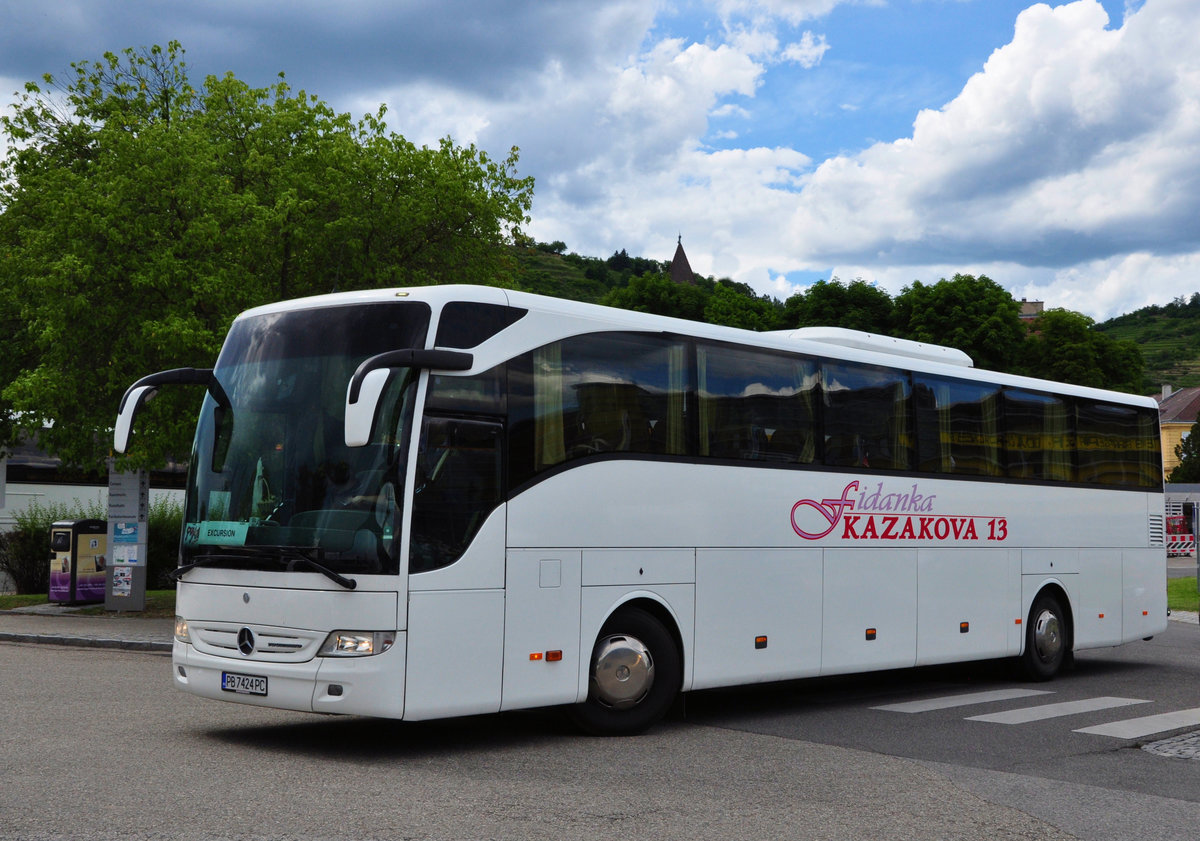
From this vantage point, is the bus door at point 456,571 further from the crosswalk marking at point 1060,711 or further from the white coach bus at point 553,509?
the crosswalk marking at point 1060,711

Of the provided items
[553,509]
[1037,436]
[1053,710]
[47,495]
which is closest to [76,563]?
[47,495]

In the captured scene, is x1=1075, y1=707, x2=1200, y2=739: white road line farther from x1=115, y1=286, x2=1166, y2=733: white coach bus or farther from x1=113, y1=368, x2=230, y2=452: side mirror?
x1=113, y1=368, x2=230, y2=452: side mirror

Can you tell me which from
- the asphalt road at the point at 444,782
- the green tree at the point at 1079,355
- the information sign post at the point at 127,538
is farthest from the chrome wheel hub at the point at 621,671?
the green tree at the point at 1079,355

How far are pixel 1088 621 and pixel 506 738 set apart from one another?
930 centimetres

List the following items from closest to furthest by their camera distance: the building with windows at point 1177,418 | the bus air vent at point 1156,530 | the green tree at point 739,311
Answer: the bus air vent at point 1156,530 → the green tree at point 739,311 → the building with windows at point 1177,418

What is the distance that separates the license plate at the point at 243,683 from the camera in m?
9.02

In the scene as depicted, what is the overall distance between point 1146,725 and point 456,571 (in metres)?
6.58

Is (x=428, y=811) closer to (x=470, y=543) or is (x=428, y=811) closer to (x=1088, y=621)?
(x=470, y=543)

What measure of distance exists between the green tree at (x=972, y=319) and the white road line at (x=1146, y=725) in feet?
189

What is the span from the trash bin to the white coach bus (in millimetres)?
16892

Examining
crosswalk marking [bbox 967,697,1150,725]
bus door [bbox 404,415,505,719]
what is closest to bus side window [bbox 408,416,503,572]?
bus door [bbox 404,415,505,719]

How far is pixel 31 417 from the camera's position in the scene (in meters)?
22.5

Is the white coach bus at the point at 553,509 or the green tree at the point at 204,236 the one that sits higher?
the green tree at the point at 204,236

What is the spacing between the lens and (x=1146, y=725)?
11.5m
